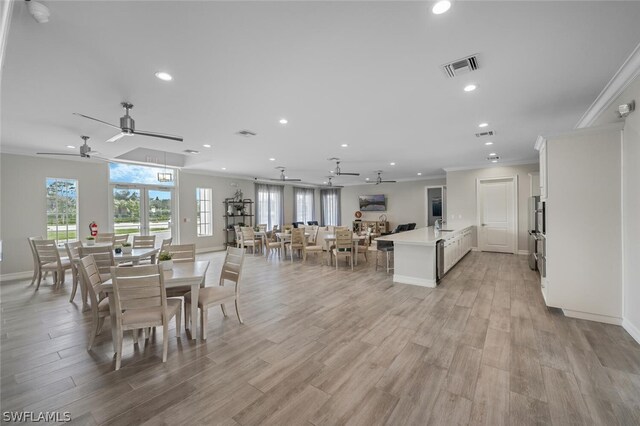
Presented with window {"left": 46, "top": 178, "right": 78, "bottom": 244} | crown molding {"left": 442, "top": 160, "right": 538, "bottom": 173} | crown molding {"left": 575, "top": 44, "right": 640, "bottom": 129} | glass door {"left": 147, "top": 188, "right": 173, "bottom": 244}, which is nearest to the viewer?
crown molding {"left": 575, "top": 44, "right": 640, "bottom": 129}

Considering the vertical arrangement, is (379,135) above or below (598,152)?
above

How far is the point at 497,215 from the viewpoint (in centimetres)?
780

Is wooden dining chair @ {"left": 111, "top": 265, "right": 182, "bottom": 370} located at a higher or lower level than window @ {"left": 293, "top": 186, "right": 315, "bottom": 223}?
lower

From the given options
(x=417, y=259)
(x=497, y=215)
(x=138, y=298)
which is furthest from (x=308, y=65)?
(x=497, y=215)

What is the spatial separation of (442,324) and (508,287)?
2.29m

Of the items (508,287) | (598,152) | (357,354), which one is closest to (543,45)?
(598,152)

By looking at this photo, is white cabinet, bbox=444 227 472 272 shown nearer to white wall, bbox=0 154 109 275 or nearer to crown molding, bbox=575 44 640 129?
crown molding, bbox=575 44 640 129

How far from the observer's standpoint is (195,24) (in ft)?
6.18

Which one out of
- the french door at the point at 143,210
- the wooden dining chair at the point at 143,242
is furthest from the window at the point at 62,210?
the wooden dining chair at the point at 143,242

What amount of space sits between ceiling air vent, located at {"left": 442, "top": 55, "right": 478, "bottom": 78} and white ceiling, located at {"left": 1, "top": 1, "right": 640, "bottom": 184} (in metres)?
0.06

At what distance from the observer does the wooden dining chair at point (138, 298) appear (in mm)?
2307

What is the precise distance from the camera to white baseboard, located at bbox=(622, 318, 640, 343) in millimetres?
2670

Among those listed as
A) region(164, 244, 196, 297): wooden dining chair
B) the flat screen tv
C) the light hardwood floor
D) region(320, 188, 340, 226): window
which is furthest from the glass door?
the flat screen tv

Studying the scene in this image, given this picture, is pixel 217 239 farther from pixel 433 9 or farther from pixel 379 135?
pixel 433 9
